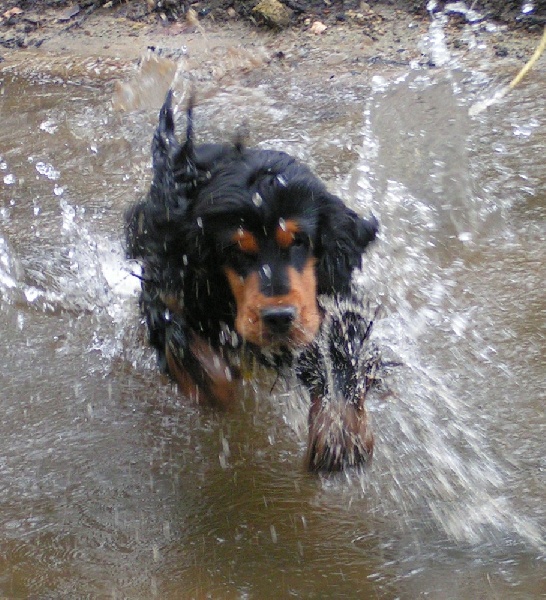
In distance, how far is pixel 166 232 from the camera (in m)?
3.59

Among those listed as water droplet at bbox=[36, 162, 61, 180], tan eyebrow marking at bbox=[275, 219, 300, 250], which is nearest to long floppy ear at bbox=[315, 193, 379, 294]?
tan eyebrow marking at bbox=[275, 219, 300, 250]

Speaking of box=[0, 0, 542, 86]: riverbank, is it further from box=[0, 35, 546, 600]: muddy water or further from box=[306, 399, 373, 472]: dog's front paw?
box=[306, 399, 373, 472]: dog's front paw

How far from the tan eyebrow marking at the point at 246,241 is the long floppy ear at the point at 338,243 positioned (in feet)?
1.14

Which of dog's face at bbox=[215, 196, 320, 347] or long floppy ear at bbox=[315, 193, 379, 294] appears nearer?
dog's face at bbox=[215, 196, 320, 347]

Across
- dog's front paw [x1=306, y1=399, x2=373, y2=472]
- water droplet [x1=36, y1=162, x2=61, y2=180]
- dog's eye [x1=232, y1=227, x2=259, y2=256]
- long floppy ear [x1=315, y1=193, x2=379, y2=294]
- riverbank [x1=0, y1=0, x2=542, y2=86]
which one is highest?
dog's eye [x1=232, y1=227, x2=259, y2=256]

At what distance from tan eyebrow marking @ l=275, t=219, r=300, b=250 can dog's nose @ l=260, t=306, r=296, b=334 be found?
29 cm

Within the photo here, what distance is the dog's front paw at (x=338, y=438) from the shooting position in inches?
126

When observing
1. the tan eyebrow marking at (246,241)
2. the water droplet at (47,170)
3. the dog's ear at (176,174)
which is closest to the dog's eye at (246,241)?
the tan eyebrow marking at (246,241)

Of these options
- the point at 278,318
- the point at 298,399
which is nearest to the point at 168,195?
the point at 278,318

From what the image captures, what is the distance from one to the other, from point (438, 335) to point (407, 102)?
8.57 feet

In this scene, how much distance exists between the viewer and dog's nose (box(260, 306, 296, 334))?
305 centimetres

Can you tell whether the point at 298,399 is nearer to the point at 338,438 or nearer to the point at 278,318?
the point at 338,438

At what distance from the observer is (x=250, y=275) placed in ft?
10.6

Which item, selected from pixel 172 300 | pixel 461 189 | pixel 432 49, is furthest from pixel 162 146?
pixel 432 49
